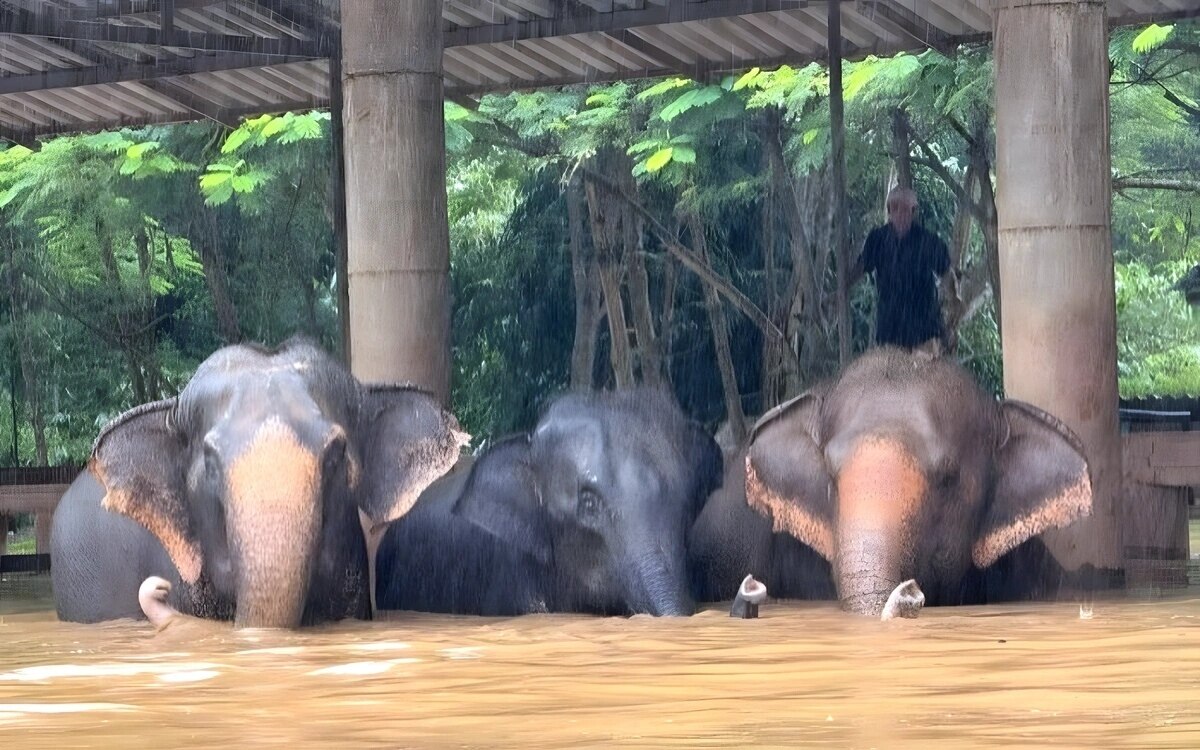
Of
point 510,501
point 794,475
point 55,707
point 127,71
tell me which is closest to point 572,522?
point 510,501

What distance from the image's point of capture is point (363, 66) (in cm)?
965

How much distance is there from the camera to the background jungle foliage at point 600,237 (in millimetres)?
19953

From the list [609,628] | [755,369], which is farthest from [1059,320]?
[755,369]

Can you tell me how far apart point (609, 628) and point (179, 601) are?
1.68 m

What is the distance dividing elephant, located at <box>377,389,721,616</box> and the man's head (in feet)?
10.7

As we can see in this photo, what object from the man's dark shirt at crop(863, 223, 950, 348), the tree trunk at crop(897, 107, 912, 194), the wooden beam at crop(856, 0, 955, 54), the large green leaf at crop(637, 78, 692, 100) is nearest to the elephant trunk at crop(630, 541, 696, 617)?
the man's dark shirt at crop(863, 223, 950, 348)

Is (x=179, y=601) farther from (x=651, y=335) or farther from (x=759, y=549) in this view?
(x=651, y=335)

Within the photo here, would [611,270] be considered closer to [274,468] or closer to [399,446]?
[399,446]

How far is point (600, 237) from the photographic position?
22.2 meters

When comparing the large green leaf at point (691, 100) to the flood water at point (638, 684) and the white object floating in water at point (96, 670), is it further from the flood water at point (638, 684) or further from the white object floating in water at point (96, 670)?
the white object floating in water at point (96, 670)

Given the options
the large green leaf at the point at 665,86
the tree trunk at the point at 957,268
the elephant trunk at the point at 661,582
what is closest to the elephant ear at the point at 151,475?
the elephant trunk at the point at 661,582

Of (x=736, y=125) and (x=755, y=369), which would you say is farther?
(x=755, y=369)

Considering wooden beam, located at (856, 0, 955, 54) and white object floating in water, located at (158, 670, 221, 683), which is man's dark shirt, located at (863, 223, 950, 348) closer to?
wooden beam, located at (856, 0, 955, 54)

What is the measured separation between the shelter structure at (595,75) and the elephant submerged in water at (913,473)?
0.60m
